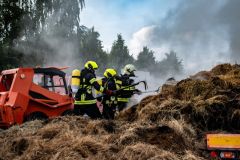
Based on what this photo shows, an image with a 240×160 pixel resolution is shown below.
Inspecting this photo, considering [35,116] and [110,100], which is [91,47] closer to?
[35,116]

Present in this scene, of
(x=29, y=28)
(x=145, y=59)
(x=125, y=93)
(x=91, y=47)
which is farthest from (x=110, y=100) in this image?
(x=145, y=59)

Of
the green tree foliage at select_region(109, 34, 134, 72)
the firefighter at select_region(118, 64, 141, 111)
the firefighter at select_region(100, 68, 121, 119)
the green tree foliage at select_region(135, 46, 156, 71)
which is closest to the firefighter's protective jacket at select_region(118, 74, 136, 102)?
the firefighter at select_region(118, 64, 141, 111)

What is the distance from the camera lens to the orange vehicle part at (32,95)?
11.2m

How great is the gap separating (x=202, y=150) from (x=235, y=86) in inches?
92.6

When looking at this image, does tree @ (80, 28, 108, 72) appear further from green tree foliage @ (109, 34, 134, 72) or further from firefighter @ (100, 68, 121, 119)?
firefighter @ (100, 68, 121, 119)

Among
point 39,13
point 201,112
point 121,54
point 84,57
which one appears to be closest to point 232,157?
point 201,112

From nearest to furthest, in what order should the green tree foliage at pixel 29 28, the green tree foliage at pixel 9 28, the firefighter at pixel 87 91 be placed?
the firefighter at pixel 87 91 < the green tree foliage at pixel 9 28 < the green tree foliage at pixel 29 28

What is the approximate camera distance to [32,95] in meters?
11.9

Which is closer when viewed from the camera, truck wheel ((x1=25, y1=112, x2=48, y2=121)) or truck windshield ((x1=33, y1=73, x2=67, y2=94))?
truck wheel ((x1=25, y1=112, x2=48, y2=121))

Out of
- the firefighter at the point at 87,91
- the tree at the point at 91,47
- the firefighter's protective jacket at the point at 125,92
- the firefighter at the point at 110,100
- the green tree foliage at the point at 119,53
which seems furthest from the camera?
the green tree foliage at the point at 119,53

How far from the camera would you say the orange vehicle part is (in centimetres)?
1124

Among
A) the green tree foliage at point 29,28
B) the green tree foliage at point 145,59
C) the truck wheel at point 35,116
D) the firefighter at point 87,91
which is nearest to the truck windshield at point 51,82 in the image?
the truck wheel at point 35,116

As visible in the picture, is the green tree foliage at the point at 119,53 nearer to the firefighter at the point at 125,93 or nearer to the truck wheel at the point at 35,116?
the firefighter at the point at 125,93

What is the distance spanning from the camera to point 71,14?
1463 inches
